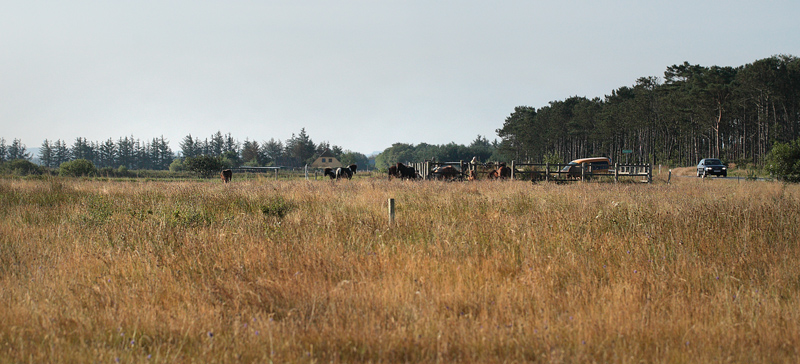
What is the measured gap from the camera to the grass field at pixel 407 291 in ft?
11.1

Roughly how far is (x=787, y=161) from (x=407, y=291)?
27249 millimetres

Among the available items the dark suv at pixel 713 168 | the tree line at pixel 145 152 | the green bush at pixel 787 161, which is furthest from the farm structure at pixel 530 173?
the tree line at pixel 145 152

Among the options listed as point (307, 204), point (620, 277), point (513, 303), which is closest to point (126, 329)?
point (513, 303)

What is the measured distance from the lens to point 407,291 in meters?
4.38

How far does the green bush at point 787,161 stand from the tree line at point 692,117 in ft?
35.7

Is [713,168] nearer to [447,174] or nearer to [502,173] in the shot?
[502,173]

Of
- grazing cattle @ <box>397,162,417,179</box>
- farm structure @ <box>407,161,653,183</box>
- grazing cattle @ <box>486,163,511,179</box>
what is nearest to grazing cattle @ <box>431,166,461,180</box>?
farm structure @ <box>407,161,653,183</box>

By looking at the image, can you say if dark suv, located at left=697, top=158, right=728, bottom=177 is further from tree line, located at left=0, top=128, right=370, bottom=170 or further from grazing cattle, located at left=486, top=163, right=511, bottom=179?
tree line, located at left=0, top=128, right=370, bottom=170

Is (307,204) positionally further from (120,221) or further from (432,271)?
(432,271)

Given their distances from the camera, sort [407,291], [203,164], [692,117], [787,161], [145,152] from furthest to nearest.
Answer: [145,152] < [692,117] < [203,164] < [787,161] < [407,291]

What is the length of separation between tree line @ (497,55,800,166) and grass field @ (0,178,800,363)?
3092cm

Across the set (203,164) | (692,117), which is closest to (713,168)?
(692,117)

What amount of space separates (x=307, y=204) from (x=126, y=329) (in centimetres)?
775

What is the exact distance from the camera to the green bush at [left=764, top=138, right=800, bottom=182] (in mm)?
22484
